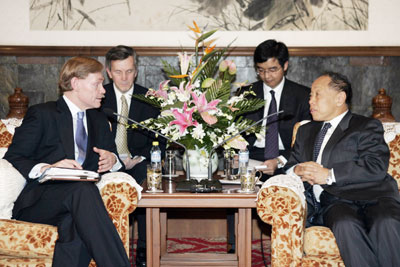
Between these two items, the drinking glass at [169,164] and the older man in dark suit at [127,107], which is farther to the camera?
the older man in dark suit at [127,107]

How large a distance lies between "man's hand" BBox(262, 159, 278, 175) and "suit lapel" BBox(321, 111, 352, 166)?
1.92 feet

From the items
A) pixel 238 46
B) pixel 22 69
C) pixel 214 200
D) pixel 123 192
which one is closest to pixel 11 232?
pixel 123 192

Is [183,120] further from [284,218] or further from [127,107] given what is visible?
[127,107]

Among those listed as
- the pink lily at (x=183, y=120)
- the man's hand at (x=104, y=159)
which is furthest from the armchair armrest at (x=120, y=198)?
the pink lily at (x=183, y=120)

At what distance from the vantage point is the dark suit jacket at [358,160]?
121 inches

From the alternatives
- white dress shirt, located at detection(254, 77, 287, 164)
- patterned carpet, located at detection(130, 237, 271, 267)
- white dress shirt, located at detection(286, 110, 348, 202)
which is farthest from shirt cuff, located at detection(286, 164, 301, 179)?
patterned carpet, located at detection(130, 237, 271, 267)

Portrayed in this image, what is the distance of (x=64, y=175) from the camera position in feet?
9.13

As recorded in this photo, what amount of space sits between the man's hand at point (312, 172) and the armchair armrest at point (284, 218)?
31cm

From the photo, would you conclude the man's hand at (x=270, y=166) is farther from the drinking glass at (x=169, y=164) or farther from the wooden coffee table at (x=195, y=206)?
the wooden coffee table at (x=195, y=206)

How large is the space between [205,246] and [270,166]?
113cm

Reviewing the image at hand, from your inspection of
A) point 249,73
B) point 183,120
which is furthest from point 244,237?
point 249,73

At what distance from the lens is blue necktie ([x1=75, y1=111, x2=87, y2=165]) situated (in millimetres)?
3227

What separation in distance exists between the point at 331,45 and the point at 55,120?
2747mm

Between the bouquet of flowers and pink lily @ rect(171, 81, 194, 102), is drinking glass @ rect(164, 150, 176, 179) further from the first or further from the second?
pink lily @ rect(171, 81, 194, 102)
